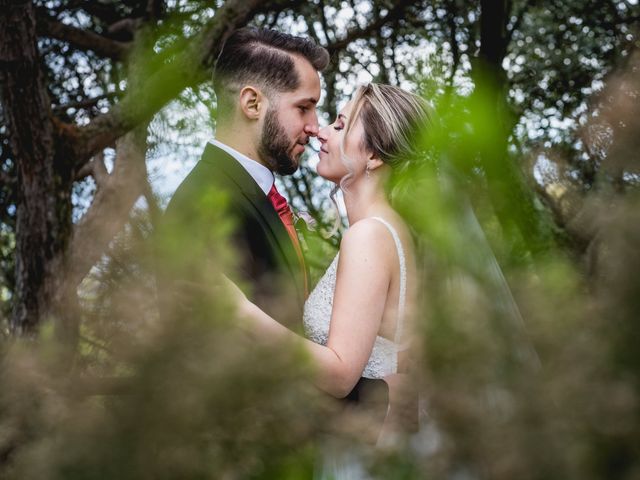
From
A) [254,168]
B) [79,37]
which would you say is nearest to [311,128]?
[254,168]

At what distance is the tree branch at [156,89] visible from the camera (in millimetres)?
6262

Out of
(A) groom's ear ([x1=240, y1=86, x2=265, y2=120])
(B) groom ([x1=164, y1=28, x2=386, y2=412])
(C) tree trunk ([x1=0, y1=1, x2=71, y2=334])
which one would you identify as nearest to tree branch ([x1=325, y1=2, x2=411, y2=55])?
(C) tree trunk ([x1=0, y1=1, x2=71, y2=334])

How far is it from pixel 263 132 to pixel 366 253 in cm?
140

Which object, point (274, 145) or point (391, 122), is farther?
point (274, 145)

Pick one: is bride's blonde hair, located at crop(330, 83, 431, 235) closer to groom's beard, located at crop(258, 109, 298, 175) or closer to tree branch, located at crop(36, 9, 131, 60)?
groom's beard, located at crop(258, 109, 298, 175)

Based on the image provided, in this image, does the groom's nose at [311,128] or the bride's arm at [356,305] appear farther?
the groom's nose at [311,128]

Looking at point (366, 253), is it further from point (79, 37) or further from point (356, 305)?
point (79, 37)

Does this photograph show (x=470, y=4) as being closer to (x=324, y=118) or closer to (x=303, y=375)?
(x=324, y=118)

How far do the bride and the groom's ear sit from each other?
20.3 inches

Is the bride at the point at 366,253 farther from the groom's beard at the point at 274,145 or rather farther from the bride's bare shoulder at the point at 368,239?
the groom's beard at the point at 274,145

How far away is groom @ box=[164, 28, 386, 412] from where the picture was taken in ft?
10.5

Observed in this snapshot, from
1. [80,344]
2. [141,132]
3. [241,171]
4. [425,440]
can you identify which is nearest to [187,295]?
[80,344]

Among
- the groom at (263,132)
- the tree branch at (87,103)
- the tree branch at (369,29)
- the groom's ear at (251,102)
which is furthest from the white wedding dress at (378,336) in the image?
the tree branch at (87,103)

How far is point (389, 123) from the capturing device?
327 cm
